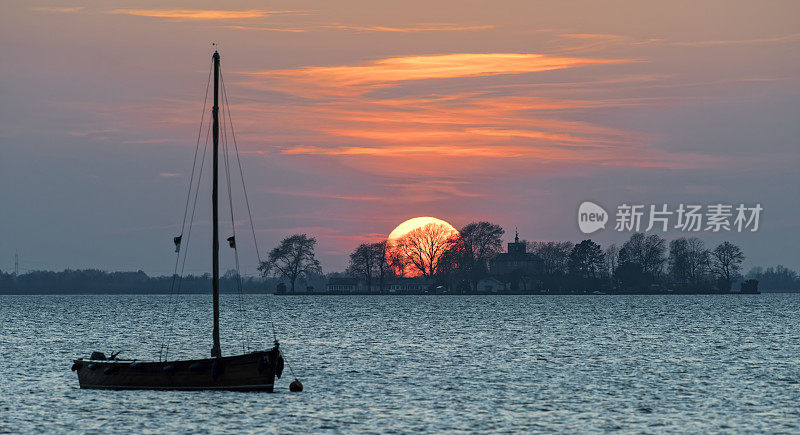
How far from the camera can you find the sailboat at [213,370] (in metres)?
52.1

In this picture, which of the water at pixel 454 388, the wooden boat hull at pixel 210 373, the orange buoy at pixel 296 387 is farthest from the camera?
the orange buoy at pixel 296 387

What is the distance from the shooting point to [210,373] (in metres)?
52.4

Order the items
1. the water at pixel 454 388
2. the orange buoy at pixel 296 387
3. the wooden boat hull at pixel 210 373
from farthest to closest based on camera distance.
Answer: the orange buoy at pixel 296 387 → the wooden boat hull at pixel 210 373 → the water at pixel 454 388

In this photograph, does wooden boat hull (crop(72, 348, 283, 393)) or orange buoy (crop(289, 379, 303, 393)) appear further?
orange buoy (crop(289, 379, 303, 393))

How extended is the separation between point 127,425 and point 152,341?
62.5 m

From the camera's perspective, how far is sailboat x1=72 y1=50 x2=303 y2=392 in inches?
2053

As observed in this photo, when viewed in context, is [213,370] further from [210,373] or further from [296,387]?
[296,387]

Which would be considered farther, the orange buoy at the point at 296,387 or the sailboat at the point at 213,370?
the orange buoy at the point at 296,387

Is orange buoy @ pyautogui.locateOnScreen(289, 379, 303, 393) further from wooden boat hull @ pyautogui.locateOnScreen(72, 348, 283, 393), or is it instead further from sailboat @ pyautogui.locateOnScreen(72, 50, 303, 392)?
wooden boat hull @ pyautogui.locateOnScreen(72, 348, 283, 393)

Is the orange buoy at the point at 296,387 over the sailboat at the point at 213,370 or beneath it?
beneath

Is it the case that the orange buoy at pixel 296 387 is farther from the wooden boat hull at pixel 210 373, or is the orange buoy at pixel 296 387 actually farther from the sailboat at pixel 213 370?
the wooden boat hull at pixel 210 373

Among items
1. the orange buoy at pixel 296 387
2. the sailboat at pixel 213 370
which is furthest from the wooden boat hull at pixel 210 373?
the orange buoy at pixel 296 387

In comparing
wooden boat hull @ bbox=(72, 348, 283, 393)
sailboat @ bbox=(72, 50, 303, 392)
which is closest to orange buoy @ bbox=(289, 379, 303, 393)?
sailboat @ bbox=(72, 50, 303, 392)

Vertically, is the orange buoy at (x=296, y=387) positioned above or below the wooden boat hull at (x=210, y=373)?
below
